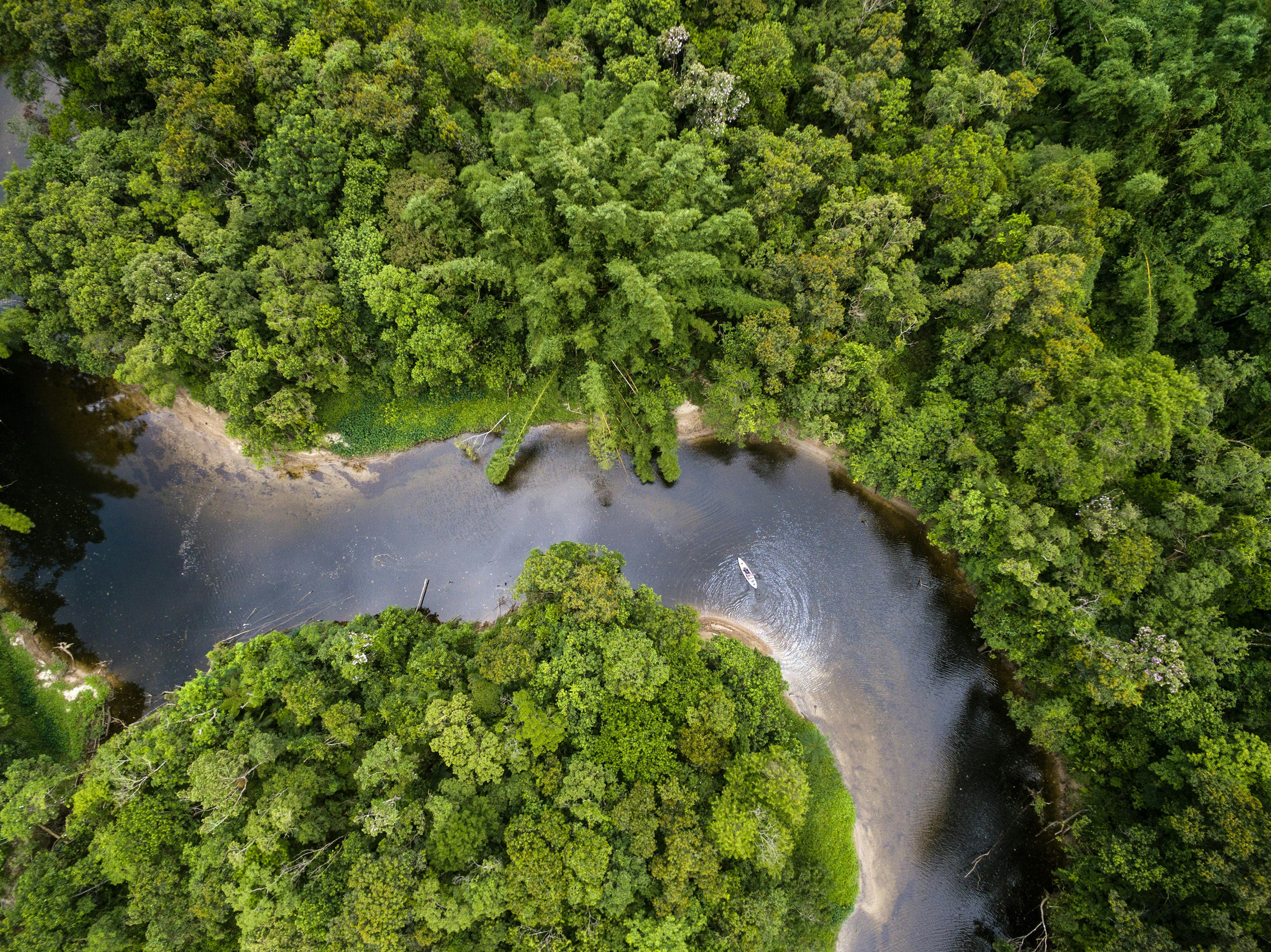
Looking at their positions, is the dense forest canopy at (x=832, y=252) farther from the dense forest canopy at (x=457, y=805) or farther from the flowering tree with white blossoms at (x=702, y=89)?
the dense forest canopy at (x=457, y=805)

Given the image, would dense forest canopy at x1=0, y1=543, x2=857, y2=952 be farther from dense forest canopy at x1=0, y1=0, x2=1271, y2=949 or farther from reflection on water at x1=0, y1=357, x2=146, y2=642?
reflection on water at x1=0, y1=357, x2=146, y2=642

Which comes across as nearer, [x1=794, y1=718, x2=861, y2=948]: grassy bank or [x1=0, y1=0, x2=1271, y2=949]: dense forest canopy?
[x1=0, y1=0, x2=1271, y2=949]: dense forest canopy

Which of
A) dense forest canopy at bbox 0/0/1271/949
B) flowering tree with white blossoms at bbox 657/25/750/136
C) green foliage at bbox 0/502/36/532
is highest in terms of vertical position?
flowering tree with white blossoms at bbox 657/25/750/136

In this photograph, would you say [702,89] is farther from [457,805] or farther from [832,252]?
[457,805]

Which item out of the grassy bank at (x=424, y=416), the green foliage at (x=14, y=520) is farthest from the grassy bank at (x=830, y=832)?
the green foliage at (x=14, y=520)

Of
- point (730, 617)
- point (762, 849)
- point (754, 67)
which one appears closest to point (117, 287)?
point (754, 67)

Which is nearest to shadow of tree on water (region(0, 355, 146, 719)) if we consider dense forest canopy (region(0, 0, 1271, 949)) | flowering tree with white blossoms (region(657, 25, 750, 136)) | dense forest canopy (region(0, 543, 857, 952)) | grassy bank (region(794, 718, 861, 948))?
dense forest canopy (region(0, 0, 1271, 949))
